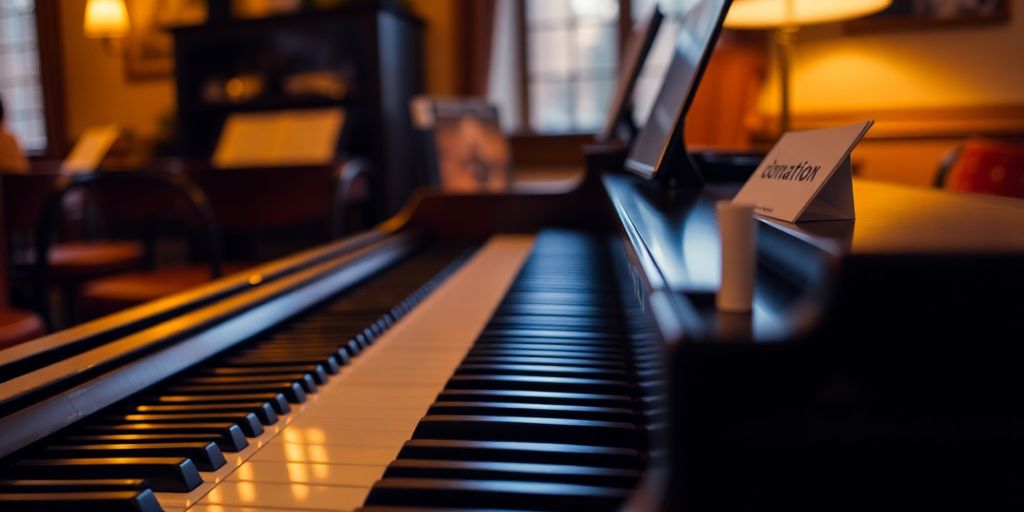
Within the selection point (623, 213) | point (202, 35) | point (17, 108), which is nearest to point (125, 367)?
point (623, 213)

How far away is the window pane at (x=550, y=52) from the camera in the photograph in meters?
5.59

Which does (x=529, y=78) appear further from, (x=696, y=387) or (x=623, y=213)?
(x=696, y=387)

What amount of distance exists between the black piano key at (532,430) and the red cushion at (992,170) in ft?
8.00

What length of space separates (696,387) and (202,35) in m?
5.82

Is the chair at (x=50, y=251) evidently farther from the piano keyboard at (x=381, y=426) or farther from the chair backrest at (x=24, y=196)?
the piano keyboard at (x=381, y=426)

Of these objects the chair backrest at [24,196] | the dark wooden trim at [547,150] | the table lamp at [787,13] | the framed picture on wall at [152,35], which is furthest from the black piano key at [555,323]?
the framed picture on wall at [152,35]

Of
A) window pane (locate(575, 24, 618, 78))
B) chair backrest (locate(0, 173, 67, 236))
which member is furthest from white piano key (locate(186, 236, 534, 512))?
window pane (locate(575, 24, 618, 78))

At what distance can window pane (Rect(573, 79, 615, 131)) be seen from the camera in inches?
219

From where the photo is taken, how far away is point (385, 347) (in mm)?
1085

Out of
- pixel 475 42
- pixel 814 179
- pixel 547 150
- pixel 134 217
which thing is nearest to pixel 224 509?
pixel 814 179

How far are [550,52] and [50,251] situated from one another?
10.8 feet

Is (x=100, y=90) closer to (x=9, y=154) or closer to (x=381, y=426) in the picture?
(x=9, y=154)

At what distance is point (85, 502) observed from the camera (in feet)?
1.89

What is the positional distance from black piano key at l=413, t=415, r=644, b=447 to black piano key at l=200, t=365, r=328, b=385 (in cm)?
27
